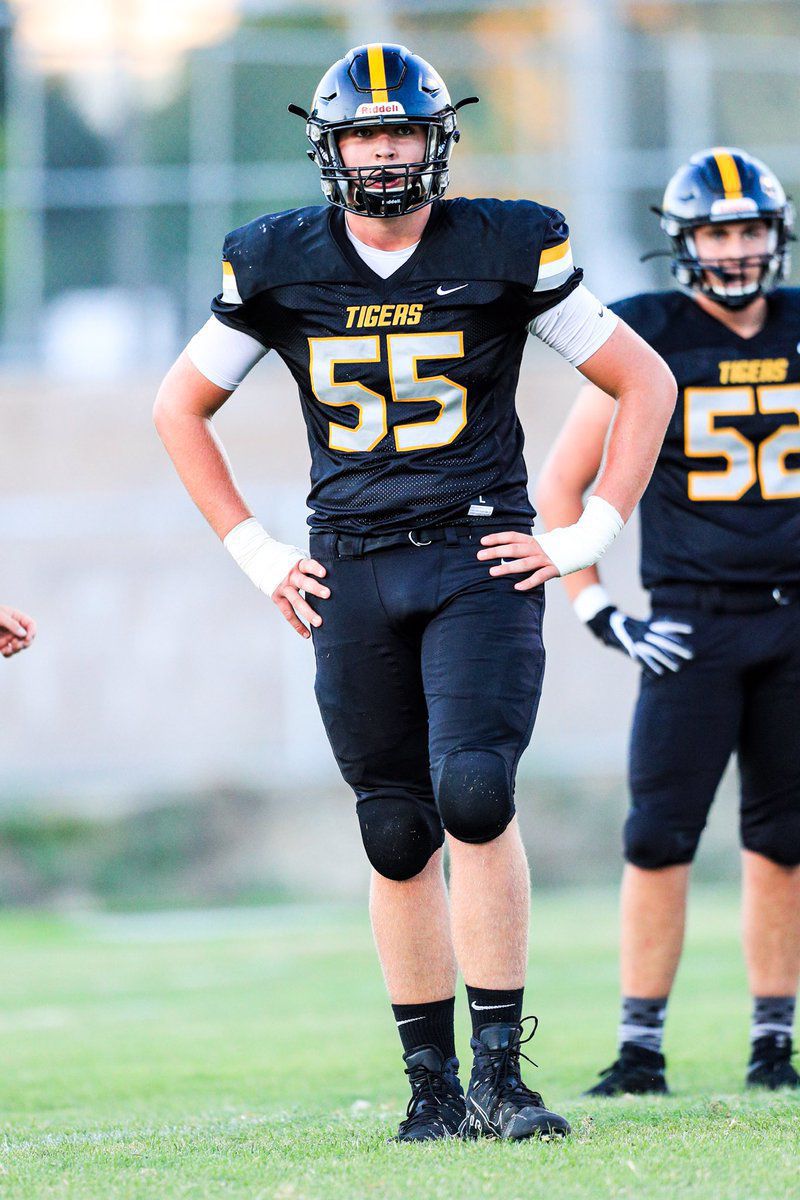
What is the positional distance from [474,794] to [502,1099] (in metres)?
0.57

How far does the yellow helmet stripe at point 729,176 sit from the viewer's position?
4668 millimetres

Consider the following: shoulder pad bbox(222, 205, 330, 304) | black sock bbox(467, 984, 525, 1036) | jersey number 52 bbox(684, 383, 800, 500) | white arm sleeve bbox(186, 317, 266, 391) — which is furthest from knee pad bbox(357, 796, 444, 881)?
jersey number 52 bbox(684, 383, 800, 500)

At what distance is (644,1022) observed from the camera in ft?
15.0

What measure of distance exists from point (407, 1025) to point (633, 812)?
124 centimetres

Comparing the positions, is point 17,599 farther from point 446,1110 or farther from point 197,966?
point 446,1110

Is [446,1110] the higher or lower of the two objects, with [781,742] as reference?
lower

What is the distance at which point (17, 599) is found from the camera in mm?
16016

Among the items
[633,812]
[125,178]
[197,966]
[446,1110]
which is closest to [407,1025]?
[446,1110]

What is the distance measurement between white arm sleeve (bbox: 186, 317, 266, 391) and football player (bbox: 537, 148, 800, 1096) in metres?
1.29

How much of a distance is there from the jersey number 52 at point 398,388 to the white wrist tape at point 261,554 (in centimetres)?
29

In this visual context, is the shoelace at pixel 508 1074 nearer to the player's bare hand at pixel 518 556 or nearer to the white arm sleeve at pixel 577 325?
the player's bare hand at pixel 518 556

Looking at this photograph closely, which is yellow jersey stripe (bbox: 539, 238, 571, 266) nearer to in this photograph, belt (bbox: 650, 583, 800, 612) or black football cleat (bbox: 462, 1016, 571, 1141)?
belt (bbox: 650, 583, 800, 612)

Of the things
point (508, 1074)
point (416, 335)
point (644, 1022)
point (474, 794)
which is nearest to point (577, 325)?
point (416, 335)

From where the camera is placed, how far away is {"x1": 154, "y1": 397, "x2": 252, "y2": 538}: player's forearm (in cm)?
385
